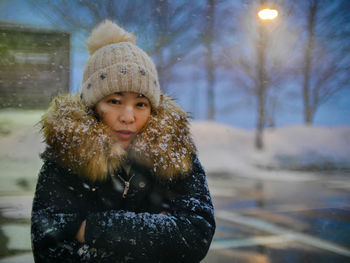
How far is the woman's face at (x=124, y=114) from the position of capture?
1361 mm

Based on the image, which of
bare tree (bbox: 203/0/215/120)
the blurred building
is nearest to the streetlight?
bare tree (bbox: 203/0/215/120)

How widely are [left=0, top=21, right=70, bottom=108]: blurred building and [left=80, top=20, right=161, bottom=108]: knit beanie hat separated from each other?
254 cm

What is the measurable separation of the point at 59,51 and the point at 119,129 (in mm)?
3028

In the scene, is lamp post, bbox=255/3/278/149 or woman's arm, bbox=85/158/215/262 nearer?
woman's arm, bbox=85/158/215/262

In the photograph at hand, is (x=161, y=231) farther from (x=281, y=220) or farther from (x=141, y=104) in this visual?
(x=281, y=220)

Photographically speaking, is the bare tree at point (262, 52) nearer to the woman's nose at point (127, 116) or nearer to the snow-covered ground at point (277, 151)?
the snow-covered ground at point (277, 151)

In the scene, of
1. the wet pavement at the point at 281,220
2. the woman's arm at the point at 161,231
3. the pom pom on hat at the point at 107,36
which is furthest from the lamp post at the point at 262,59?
the woman's arm at the point at 161,231

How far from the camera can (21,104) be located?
408 cm

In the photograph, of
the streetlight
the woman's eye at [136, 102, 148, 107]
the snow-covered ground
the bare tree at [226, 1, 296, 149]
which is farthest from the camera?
the snow-covered ground

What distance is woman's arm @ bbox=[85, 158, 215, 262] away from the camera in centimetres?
116

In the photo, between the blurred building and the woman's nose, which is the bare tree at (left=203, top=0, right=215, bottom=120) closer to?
the blurred building

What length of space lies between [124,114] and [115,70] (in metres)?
0.19

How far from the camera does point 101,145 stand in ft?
4.35

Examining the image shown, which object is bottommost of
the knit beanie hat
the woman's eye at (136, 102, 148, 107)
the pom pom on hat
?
the woman's eye at (136, 102, 148, 107)
